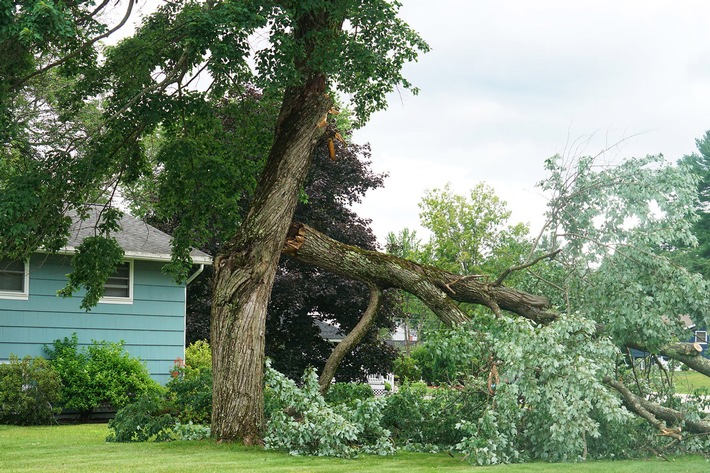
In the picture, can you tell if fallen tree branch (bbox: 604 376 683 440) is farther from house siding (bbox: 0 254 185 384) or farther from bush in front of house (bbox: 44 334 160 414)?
house siding (bbox: 0 254 185 384)

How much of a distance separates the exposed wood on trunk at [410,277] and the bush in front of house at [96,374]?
270 inches

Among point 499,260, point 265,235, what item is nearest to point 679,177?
point 265,235

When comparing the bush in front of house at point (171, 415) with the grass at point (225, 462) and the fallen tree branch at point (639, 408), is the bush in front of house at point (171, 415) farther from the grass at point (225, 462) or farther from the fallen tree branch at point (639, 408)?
the fallen tree branch at point (639, 408)

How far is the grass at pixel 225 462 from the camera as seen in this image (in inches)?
333

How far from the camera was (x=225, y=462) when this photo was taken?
877 centimetres

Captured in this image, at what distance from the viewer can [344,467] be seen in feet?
28.5

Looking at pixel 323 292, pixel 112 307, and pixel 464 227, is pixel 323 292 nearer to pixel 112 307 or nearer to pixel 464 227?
pixel 112 307

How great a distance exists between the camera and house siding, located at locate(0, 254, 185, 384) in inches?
663

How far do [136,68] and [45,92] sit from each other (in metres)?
11.8

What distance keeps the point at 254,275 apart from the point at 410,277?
227cm

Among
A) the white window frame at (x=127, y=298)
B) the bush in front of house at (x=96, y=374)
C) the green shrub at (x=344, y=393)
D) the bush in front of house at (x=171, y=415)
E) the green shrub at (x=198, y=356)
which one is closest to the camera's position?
the bush in front of house at (x=171, y=415)

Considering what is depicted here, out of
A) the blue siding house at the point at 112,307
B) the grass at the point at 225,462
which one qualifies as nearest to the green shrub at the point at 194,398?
the grass at the point at 225,462

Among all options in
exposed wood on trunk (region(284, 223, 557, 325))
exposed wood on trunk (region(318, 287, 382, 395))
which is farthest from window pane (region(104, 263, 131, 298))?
exposed wood on trunk (region(318, 287, 382, 395))

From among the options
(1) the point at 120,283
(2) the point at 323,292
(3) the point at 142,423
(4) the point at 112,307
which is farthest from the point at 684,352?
(1) the point at 120,283
